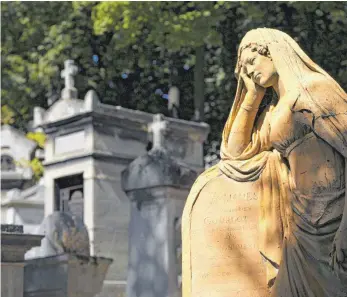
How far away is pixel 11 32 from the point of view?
25938 mm

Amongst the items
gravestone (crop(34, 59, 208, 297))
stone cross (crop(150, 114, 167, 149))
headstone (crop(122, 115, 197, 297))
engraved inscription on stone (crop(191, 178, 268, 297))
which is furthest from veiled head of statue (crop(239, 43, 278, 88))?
gravestone (crop(34, 59, 208, 297))

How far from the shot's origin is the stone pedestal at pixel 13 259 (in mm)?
9805

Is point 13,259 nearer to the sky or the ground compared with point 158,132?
nearer to the ground

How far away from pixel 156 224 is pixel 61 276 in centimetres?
131

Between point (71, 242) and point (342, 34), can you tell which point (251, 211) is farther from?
point (342, 34)

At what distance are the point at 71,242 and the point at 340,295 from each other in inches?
232

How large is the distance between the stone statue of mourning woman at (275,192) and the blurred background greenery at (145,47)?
15229mm

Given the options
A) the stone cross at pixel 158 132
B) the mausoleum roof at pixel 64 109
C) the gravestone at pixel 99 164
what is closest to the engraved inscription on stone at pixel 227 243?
the gravestone at pixel 99 164

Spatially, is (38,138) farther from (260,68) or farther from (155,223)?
(260,68)

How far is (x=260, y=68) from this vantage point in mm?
6285

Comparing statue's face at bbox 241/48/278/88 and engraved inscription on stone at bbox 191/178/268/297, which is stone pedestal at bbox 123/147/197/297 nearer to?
engraved inscription on stone at bbox 191/178/268/297

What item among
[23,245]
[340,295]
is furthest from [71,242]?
[340,295]

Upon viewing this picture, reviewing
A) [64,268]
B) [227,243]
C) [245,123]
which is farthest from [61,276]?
[245,123]

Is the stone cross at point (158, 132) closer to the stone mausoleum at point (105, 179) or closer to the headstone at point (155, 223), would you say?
the stone mausoleum at point (105, 179)
